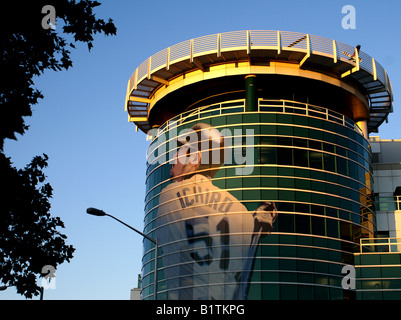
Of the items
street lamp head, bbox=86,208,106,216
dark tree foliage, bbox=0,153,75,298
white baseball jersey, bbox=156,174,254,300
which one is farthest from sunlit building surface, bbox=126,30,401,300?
dark tree foliage, bbox=0,153,75,298

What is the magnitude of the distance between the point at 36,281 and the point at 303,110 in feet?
138

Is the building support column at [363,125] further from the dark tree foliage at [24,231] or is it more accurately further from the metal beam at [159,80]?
the dark tree foliage at [24,231]

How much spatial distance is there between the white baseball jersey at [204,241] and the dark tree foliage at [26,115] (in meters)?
32.9

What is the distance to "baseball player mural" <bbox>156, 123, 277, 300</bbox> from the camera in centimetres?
4828

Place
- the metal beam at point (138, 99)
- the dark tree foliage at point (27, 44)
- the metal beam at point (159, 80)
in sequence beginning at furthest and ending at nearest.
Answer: the metal beam at point (138, 99) < the metal beam at point (159, 80) < the dark tree foliage at point (27, 44)

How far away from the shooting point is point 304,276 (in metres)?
48.1

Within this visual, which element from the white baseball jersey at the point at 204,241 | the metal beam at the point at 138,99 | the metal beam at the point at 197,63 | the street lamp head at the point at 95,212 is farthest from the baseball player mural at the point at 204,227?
the street lamp head at the point at 95,212

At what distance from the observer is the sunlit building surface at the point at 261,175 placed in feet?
160

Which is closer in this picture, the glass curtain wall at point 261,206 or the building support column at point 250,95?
the glass curtain wall at point 261,206

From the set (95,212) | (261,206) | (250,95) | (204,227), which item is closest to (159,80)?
(250,95)

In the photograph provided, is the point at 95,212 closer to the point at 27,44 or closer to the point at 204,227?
the point at 27,44

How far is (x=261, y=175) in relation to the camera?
50969mm
